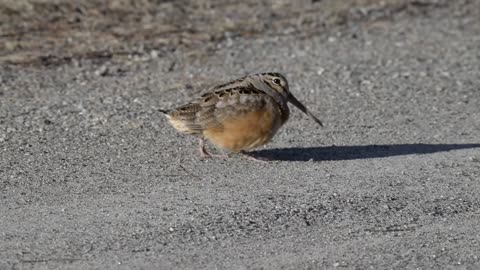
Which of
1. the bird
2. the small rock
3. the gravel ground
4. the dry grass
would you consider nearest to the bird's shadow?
the gravel ground

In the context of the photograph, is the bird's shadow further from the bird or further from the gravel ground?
the bird

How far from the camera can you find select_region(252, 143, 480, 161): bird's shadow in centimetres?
1041

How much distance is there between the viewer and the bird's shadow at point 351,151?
34.2 feet

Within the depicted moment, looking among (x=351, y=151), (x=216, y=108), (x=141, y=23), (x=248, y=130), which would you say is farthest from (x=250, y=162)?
(x=141, y=23)

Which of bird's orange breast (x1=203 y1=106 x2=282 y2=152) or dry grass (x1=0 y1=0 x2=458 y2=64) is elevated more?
bird's orange breast (x1=203 y1=106 x2=282 y2=152)

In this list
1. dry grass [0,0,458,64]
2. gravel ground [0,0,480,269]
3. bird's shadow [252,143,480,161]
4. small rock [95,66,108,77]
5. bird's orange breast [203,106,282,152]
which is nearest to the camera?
gravel ground [0,0,480,269]

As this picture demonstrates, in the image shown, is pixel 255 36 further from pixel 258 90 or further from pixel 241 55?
pixel 258 90

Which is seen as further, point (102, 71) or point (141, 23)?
point (141, 23)

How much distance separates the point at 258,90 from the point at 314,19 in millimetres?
6813

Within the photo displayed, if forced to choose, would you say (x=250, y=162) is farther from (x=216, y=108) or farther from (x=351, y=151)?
(x=351, y=151)

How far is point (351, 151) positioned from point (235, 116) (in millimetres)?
1333

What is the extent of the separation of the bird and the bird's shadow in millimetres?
430

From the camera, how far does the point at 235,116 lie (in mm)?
9867

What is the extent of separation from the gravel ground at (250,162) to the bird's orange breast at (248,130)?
0.79ft
